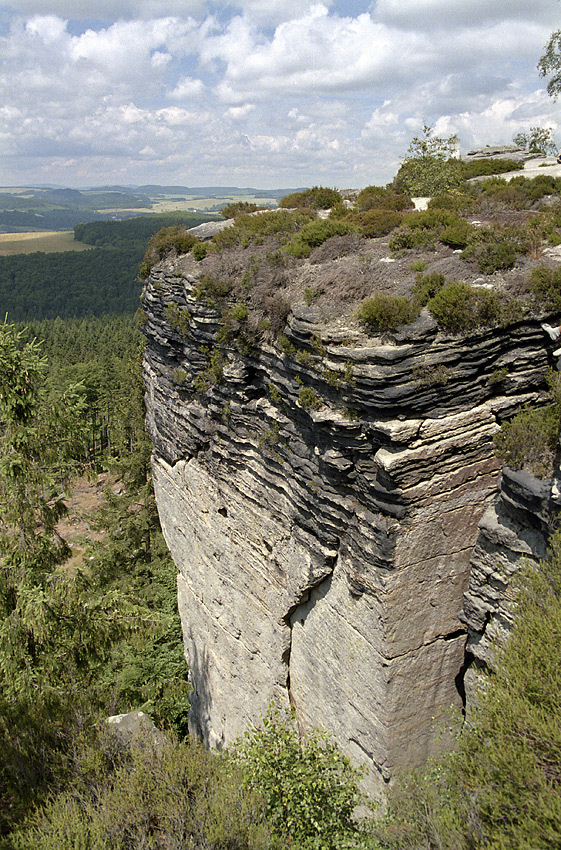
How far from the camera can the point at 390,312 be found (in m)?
10.9

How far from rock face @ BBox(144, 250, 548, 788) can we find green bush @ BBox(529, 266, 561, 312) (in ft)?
2.23

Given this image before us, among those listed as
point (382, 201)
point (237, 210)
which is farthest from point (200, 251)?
point (237, 210)

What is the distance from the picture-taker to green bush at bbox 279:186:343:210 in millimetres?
24392

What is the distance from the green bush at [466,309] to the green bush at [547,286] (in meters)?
0.99

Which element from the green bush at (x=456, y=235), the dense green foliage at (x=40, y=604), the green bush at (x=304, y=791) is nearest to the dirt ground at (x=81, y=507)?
the dense green foliage at (x=40, y=604)

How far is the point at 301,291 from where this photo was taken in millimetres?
14148

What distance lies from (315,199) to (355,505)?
59.4 feet

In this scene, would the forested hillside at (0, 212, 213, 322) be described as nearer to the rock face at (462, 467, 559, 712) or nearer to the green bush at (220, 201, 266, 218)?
the green bush at (220, 201, 266, 218)

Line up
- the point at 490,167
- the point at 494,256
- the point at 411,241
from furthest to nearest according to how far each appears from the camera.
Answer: the point at 490,167, the point at 411,241, the point at 494,256

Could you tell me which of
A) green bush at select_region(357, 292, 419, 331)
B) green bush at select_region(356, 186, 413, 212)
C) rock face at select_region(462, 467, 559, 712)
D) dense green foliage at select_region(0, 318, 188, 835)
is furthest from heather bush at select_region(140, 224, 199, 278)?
rock face at select_region(462, 467, 559, 712)

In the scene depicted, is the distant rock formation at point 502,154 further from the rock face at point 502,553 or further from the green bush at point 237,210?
the rock face at point 502,553

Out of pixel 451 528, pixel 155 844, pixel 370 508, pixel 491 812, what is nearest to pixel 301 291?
pixel 370 508

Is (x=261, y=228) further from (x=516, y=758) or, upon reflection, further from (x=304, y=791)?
(x=516, y=758)

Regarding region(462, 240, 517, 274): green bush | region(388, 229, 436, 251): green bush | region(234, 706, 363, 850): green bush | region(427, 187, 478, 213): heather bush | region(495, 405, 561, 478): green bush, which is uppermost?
region(427, 187, 478, 213): heather bush
